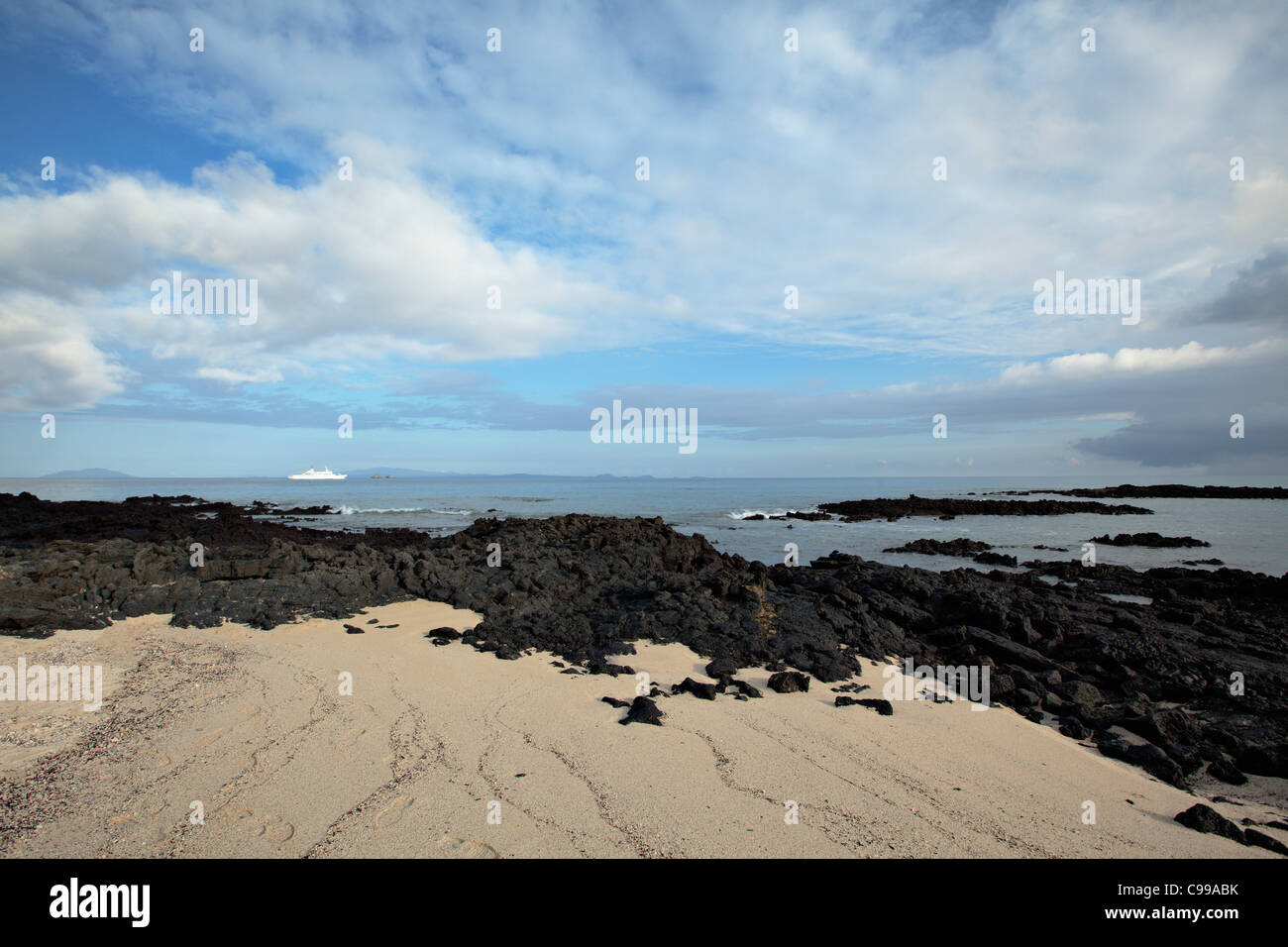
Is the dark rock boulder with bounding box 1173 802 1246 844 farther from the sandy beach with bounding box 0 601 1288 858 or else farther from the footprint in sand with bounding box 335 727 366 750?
the footprint in sand with bounding box 335 727 366 750

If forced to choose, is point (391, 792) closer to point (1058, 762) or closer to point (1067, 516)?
point (1058, 762)

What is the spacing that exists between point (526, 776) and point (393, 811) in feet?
3.23

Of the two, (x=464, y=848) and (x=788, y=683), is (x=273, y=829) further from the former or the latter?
(x=788, y=683)

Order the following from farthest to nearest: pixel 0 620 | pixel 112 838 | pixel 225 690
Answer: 1. pixel 0 620
2. pixel 225 690
3. pixel 112 838

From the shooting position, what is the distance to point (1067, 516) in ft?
156

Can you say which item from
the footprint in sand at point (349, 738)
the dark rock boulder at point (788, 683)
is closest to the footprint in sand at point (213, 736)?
the footprint in sand at point (349, 738)

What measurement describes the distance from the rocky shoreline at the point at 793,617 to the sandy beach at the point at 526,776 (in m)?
0.76

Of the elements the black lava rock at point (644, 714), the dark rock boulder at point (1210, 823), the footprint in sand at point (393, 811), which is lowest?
the dark rock boulder at point (1210, 823)

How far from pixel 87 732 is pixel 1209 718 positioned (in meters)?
11.3

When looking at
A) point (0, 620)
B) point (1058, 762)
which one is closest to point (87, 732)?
point (0, 620)

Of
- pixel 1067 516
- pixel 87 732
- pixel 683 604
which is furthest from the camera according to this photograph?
pixel 1067 516

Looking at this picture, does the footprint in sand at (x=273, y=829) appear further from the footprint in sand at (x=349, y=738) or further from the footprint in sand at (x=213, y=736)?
the footprint in sand at (x=213, y=736)

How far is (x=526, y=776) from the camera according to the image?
185 inches

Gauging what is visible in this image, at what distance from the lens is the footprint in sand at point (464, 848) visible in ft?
12.0
